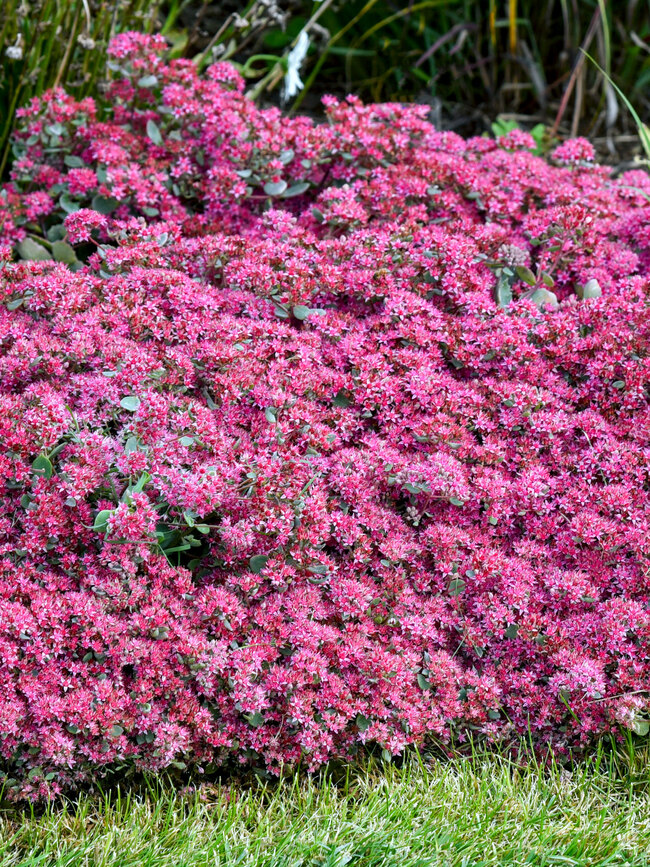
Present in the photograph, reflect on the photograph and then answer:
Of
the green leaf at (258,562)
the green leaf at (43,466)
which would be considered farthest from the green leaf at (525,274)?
the green leaf at (43,466)

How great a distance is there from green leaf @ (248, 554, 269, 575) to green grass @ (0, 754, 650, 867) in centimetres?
59

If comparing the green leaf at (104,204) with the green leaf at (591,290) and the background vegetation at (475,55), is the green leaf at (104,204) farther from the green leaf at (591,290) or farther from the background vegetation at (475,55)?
the background vegetation at (475,55)

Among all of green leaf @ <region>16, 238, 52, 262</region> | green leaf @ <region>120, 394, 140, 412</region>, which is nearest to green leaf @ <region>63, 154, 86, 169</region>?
green leaf @ <region>16, 238, 52, 262</region>

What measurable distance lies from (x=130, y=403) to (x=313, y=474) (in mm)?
584

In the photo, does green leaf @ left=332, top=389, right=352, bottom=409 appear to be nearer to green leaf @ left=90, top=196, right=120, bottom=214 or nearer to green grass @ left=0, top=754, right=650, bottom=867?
green grass @ left=0, top=754, right=650, bottom=867

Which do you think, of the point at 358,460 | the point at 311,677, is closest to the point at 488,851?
the point at 311,677

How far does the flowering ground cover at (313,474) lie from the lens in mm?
2326

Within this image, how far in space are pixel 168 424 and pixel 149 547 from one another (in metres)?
0.39

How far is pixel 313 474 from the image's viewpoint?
2615 millimetres

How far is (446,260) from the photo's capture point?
328 cm

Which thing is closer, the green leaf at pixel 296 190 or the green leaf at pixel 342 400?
the green leaf at pixel 342 400

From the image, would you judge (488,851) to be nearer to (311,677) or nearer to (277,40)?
(311,677)

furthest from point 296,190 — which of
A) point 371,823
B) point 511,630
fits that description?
point 371,823

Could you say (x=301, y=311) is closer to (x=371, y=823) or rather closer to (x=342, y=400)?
(x=342, y=400)
